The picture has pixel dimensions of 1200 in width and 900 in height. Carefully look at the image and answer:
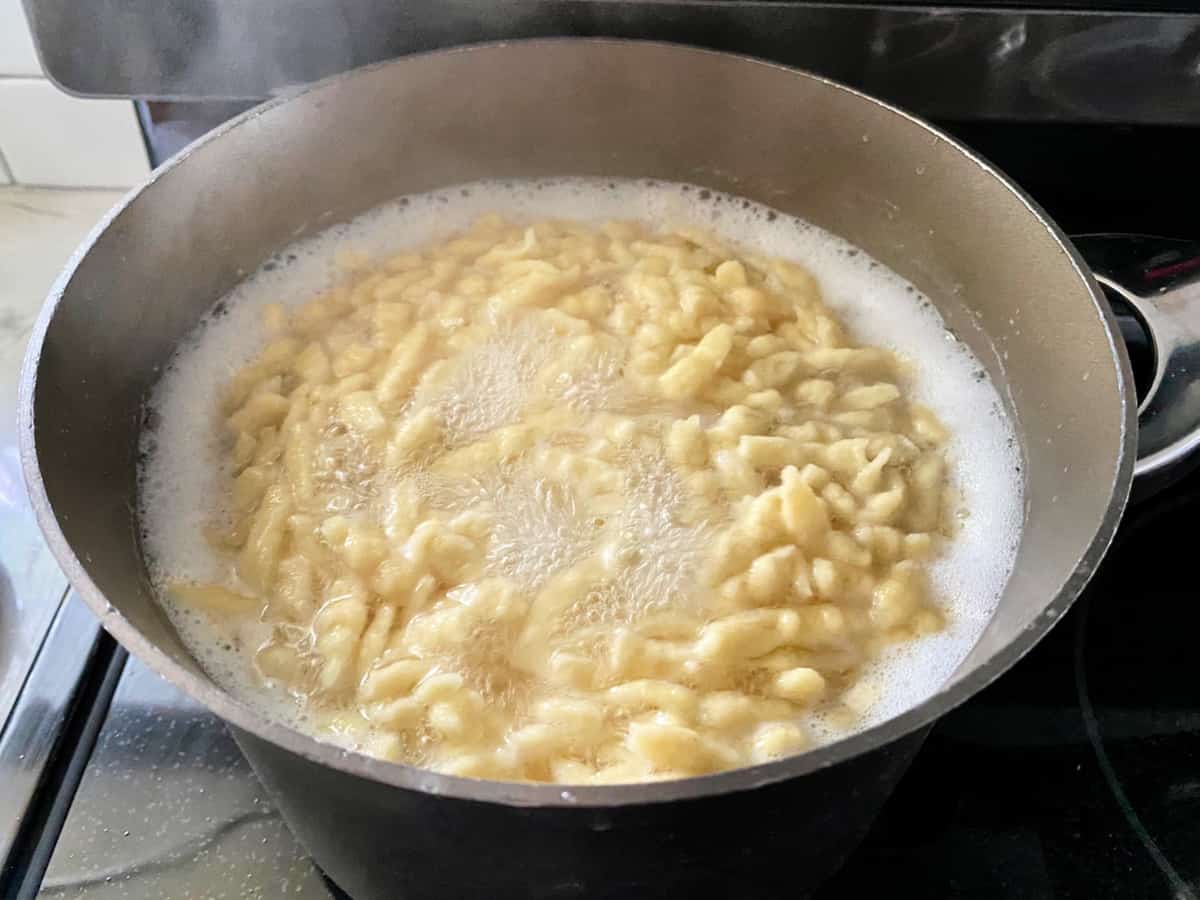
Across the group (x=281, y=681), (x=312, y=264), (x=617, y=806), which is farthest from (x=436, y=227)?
(x=617, y=806)

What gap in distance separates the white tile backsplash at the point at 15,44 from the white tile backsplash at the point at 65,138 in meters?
0.01

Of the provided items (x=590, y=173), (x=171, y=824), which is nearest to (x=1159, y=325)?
(x=590, y=173)

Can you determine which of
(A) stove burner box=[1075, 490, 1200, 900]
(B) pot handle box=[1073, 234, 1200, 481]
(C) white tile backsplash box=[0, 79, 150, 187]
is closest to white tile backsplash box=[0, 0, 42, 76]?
(C) white tile backsplash box=[0, 79, 150, 187]

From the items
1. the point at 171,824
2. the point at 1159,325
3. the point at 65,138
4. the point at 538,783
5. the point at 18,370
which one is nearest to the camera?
the point at 538,783

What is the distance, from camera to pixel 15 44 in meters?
1.36

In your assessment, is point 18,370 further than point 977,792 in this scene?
Yes

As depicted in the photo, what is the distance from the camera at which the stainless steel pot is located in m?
0.61

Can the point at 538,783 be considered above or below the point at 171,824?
above

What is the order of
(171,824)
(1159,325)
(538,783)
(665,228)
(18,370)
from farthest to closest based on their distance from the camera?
(18,370)
(665,228)
(1159,325)
(171,824)
(538,783)

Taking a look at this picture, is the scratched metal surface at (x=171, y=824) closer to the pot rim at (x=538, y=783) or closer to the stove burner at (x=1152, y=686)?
the pot rim at (x=538, y=783)

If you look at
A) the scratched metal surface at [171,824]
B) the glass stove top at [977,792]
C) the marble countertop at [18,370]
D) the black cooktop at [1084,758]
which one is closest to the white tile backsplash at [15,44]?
the marble countertop at [18,370]

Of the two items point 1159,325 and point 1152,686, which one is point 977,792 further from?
point 1159,325

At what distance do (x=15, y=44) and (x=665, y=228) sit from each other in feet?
2.73

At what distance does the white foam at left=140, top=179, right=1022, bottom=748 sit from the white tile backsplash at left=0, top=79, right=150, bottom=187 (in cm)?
49
